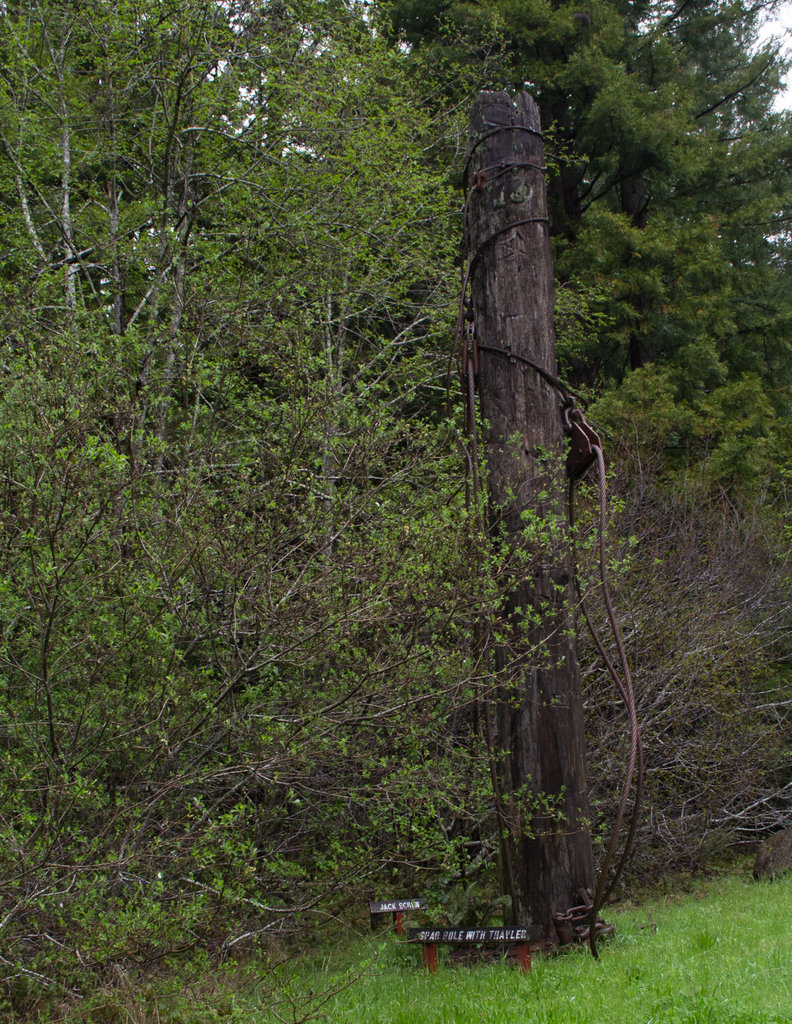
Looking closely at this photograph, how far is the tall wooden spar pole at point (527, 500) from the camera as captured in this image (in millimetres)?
4230

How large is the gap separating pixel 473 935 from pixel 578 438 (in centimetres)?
237

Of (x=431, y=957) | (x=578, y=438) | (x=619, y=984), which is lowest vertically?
(x=431, y=957)

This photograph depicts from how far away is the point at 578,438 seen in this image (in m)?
4.71

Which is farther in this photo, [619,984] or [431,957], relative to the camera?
[431,957]

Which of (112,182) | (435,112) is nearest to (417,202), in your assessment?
(112,182)

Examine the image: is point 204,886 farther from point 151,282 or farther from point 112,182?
point 112,182

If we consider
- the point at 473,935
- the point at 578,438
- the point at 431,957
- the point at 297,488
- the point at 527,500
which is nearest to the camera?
the point at 473,935

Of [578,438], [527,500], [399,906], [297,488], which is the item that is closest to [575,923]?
[399,906]

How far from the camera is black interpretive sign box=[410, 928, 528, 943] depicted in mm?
3820

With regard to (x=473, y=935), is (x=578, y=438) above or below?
above

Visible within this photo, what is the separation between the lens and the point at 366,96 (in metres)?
10.9

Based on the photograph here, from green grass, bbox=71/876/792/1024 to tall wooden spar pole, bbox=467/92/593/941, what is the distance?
0.43 meters

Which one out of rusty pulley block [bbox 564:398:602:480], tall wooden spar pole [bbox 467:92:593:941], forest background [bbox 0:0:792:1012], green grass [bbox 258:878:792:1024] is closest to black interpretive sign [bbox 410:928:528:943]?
green grass [bbox 258:878:792:1024]

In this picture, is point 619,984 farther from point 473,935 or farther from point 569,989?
point 473,935
